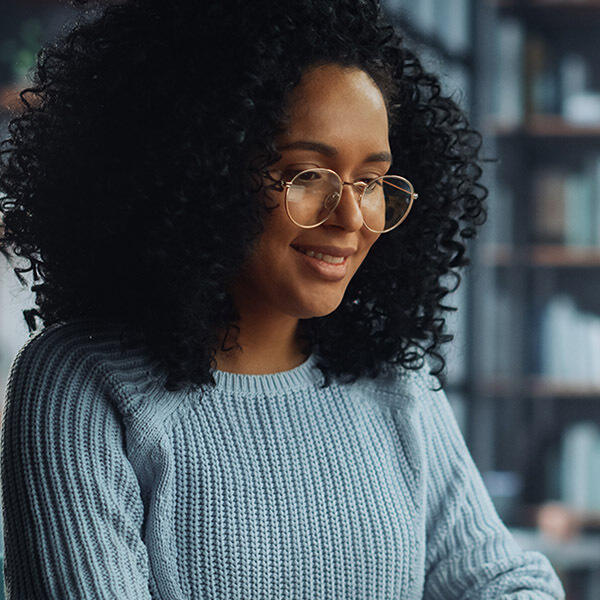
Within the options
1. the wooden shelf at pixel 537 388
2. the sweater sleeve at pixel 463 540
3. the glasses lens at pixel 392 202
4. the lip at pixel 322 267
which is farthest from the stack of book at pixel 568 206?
the lip at pixel 322 267

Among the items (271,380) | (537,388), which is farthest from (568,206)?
(271,380)

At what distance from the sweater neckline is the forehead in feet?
0.99

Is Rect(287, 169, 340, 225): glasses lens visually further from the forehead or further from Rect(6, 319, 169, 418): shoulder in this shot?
Rect(6, 319, 169, 418): shoulder

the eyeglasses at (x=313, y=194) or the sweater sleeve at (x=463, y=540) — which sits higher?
the eyeglasses at (x=313, y=194)

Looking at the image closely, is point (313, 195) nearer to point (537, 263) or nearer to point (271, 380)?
point (271, 380)

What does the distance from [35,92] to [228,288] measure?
33cm

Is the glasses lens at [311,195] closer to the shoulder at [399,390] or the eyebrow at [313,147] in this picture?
the eyebrow at [313,147]

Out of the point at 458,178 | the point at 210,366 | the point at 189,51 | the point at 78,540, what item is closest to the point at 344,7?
the point at 189,51

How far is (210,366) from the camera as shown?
106cm

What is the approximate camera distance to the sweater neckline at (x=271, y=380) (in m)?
1.11

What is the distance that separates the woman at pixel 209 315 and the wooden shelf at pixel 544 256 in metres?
2.36

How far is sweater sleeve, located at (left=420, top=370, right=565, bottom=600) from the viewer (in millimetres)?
1175

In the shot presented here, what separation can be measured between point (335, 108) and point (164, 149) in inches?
7.4

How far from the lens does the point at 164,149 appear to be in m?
0.96
